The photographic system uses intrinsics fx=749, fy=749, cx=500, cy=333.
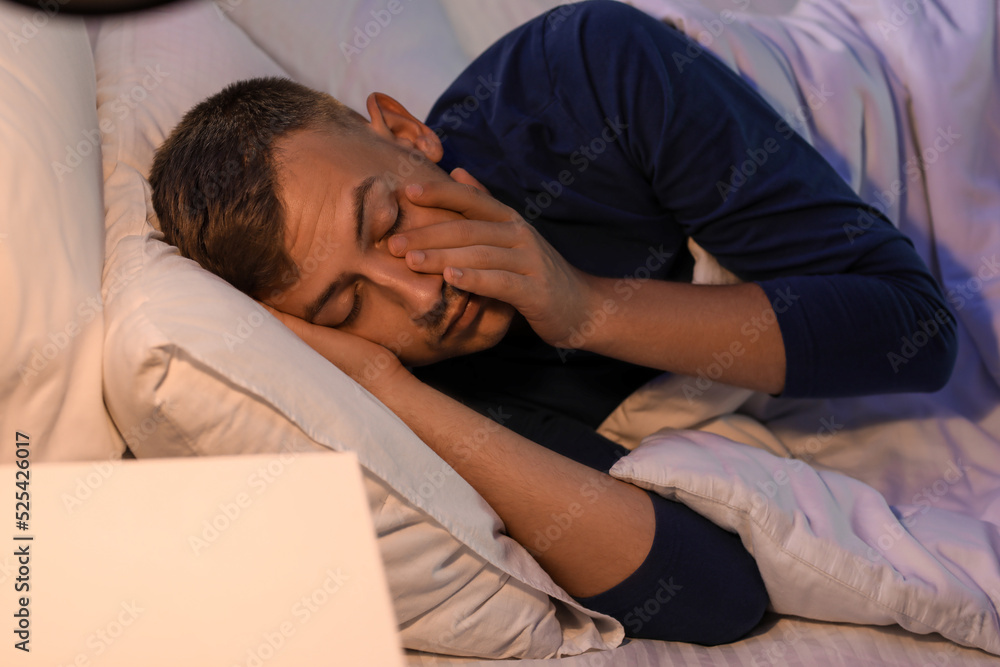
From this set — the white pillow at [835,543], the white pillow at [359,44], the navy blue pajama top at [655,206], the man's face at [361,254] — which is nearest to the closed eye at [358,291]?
the man's face at [361,254]

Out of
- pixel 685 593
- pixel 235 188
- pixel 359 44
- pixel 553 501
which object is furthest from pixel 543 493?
pixel 359 44

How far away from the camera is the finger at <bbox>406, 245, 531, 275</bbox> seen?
3.05ft

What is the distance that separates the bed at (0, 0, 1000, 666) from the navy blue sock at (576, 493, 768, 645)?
24 mm

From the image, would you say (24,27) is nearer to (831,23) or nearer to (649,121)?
(649,121)

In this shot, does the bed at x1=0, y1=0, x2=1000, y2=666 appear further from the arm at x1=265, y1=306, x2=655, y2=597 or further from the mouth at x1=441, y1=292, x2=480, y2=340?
the mouth at x1=441, y1=292, x2=480, y2=340

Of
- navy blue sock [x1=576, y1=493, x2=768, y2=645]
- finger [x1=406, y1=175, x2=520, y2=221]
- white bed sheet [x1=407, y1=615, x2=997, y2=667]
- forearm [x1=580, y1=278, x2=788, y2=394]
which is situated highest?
finger [x1=406, y1=175, x2=520, y2=221]

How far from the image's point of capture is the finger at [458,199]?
→ 98 cm

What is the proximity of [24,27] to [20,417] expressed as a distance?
0.59 meters

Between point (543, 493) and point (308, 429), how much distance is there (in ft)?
1.02

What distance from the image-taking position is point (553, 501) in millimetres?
897

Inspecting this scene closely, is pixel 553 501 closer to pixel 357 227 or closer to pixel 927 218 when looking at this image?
pixel 357 227

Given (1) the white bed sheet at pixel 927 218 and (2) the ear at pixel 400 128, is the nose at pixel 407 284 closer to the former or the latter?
(2) the ear at pixel 400 128

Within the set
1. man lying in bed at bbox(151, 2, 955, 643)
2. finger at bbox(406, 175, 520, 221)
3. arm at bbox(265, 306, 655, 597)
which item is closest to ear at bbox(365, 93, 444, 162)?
man lying in bed at bbox(151, 2, 955, 643)

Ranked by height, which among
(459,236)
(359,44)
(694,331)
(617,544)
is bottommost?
(617,544)
